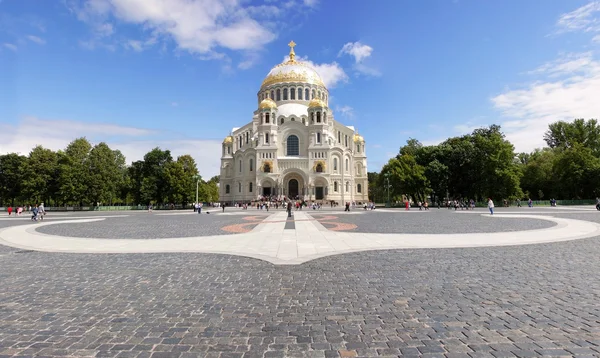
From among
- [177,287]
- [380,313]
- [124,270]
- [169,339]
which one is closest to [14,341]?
[169,339]

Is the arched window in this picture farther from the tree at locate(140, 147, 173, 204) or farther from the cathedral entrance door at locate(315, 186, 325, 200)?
the tree at locate(140, 147, 173, 204)

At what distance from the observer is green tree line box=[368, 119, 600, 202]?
51.3m

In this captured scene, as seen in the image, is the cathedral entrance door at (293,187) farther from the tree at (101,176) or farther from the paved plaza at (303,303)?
the paved plaza at (303,303)

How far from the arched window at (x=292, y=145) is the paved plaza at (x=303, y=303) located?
6239 cm

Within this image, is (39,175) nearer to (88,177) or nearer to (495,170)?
(88,177)

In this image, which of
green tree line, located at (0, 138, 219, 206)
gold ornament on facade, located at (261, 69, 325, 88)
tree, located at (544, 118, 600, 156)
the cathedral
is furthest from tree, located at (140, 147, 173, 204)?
tree, located at (544, 118, 600, 156)

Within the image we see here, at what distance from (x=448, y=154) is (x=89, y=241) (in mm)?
56954

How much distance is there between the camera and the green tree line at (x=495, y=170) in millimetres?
51281

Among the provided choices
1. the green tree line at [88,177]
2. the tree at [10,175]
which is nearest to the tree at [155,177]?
the green tree line at [88,177]

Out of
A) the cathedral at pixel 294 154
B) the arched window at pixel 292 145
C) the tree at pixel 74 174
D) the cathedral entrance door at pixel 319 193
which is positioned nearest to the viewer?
the tree at pixel 74 174

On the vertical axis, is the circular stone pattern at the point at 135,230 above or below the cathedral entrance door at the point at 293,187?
below

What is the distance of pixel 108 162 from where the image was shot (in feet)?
198

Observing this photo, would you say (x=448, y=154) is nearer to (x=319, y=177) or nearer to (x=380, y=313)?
(x=319, y=177)

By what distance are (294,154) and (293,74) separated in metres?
21.1
